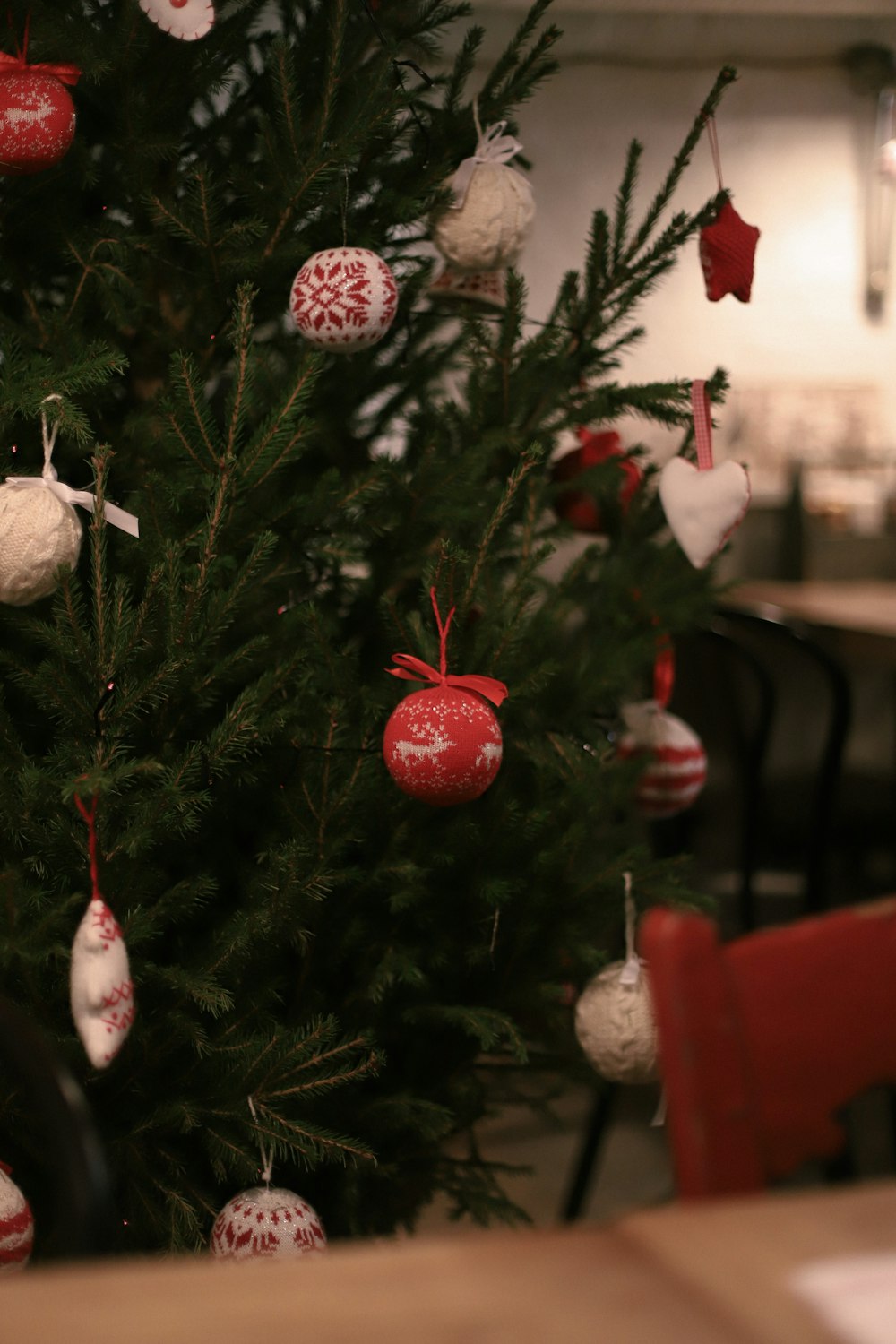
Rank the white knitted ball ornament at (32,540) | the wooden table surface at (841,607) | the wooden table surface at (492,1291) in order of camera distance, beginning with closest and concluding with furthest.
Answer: the wooden table surface at (492,1291) → the white knitted ball ornament at (32,540) → the wooden table surface at (841,607)

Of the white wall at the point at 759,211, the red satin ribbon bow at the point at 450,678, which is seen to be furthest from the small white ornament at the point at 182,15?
the white wall at the point at 759,211

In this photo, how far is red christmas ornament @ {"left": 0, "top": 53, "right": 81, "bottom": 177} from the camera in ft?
3.26

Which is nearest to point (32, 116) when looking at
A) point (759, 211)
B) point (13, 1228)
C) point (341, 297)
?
point (341, 297)

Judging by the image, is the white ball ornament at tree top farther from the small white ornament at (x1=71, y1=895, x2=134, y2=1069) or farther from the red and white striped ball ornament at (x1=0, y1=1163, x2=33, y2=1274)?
the red and white striped ball ornament at (x1=0, y1=1163, x2=33, y2=1274)

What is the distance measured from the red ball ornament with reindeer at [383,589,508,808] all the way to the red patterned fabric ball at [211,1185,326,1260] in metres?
0.36

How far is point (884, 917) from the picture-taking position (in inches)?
24.1

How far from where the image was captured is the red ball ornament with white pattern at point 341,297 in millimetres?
1055

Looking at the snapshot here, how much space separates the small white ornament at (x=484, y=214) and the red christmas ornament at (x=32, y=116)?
0.37 metres

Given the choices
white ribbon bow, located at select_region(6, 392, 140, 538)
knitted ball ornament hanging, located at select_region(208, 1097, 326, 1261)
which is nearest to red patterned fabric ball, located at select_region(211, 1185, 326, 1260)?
knitted ball ornament hanging, located at select_region(208, 1097, 326, 1261)

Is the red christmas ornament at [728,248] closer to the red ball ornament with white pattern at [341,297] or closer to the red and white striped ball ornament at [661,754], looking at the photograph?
the red ball ornament with white pattern at [341,297]

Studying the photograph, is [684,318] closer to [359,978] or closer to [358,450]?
[358,450]

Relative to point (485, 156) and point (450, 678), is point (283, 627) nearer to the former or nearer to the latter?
point (450, 678)

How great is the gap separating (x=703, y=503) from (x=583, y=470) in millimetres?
252

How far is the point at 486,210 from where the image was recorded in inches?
47.4
